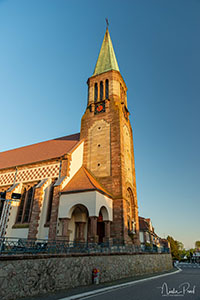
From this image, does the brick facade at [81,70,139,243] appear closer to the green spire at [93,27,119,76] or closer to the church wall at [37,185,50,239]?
the green spire at [93,27,119,76]

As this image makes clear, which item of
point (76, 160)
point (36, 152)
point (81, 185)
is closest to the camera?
point (81, 185)

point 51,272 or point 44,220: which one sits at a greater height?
point 44,220

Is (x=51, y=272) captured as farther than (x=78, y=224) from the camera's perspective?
No

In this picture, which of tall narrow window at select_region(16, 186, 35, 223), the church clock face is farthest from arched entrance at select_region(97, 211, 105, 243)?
the church clock face

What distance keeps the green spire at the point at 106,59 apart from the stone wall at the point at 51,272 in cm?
2770

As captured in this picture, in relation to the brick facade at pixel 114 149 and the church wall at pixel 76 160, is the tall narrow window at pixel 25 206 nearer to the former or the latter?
the church wall at pixel 76 160

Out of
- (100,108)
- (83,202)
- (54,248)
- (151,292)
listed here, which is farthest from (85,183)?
(100,108)

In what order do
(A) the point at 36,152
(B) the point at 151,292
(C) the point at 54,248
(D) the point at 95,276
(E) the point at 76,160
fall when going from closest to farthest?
(B) the point at 151,292
(D) the point at 95,276
(C) the point at 54,248
(E) the point at 76,160
(A) the point at 36,152

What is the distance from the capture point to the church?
18.0 meters

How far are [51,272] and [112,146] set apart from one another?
16492 millimetres

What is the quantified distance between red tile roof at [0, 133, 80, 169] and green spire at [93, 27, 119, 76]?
12320 millimetres

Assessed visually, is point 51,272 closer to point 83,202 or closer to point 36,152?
point 83,202

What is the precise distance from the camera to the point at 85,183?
62.6 ft

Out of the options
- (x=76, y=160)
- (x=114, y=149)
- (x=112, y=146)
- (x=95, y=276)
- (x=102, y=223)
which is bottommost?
(x=95, y=276)
